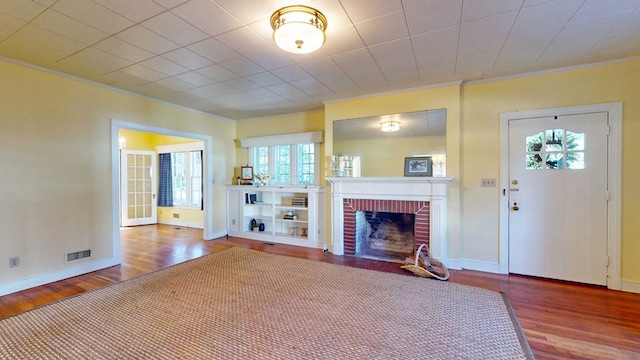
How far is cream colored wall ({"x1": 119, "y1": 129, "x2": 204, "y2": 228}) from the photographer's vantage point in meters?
6.57

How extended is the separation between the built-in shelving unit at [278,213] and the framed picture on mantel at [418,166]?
59.8 inches

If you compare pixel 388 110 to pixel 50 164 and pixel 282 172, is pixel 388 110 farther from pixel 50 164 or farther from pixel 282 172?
pixel 50 164

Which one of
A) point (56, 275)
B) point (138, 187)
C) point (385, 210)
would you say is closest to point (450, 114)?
point (385, 210)

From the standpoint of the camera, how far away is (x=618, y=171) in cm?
285

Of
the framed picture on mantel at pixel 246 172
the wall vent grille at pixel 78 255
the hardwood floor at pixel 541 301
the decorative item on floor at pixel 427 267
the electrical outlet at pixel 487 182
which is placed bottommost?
the hardwood floor at pixel 541 301

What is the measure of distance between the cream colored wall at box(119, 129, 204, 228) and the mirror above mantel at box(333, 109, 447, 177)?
4333 mm

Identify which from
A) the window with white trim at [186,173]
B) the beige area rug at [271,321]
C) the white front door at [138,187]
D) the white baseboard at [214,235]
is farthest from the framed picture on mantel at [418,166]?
the white front door at [138,187]

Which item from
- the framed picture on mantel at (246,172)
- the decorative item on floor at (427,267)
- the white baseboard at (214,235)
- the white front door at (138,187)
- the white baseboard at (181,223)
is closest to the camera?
the decorative item on floor at (427,267)

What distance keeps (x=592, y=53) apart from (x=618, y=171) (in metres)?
1.31

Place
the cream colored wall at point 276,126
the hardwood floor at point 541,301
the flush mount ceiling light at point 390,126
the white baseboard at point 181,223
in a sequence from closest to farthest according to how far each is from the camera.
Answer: the hardwood floor at point 541,301
the flush mount ceiling light at point 390,126
the cream colored wall at point 276,126
the white baseboard at point 181,223

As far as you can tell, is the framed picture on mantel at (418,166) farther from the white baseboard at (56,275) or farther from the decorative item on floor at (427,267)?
the white baseboard at (56,275)

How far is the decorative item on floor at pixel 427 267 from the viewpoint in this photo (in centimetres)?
312

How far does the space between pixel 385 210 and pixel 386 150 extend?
36.2 inches

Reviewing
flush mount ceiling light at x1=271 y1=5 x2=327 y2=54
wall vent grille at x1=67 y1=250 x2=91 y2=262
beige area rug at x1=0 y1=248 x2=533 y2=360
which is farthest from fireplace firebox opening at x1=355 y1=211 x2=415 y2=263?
wall vent grille at x1=67 y1=250 x2=91 y2=262
